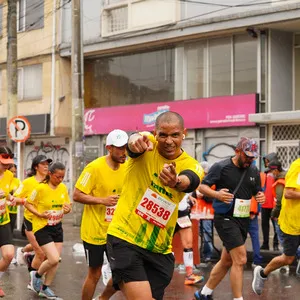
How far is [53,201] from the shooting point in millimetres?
10500

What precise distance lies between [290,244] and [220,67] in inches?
544

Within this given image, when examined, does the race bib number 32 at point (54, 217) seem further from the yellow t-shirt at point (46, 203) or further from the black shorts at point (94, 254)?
the black shorts at point (94, 254)

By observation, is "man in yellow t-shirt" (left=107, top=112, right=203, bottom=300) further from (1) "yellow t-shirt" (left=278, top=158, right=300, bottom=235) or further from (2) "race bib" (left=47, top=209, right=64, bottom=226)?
(2) "race bib" (left=47, top=209, right=64, bottom=226)

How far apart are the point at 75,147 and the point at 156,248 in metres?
13.9

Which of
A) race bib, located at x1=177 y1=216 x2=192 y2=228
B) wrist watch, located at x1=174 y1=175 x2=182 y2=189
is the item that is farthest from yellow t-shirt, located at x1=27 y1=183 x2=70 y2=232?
wrist watch, located at x1=174 y1=175 x2=182 y2=189

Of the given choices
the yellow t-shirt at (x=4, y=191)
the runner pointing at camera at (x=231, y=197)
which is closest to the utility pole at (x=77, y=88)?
the yellow t-shirt at (x=4, y=191)

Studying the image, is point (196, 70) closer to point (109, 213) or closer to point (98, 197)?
point (109, 213)

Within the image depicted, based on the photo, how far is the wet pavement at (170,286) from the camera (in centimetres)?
1019

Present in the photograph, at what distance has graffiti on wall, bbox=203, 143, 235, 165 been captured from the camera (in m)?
22.6

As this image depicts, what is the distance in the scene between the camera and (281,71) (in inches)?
859

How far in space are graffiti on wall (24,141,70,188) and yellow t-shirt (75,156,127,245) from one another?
67.0ft

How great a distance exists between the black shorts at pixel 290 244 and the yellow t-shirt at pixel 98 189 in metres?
2.61

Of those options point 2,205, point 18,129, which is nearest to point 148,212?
point 2,205

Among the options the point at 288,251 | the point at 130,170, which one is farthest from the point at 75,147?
the point at 130,170
